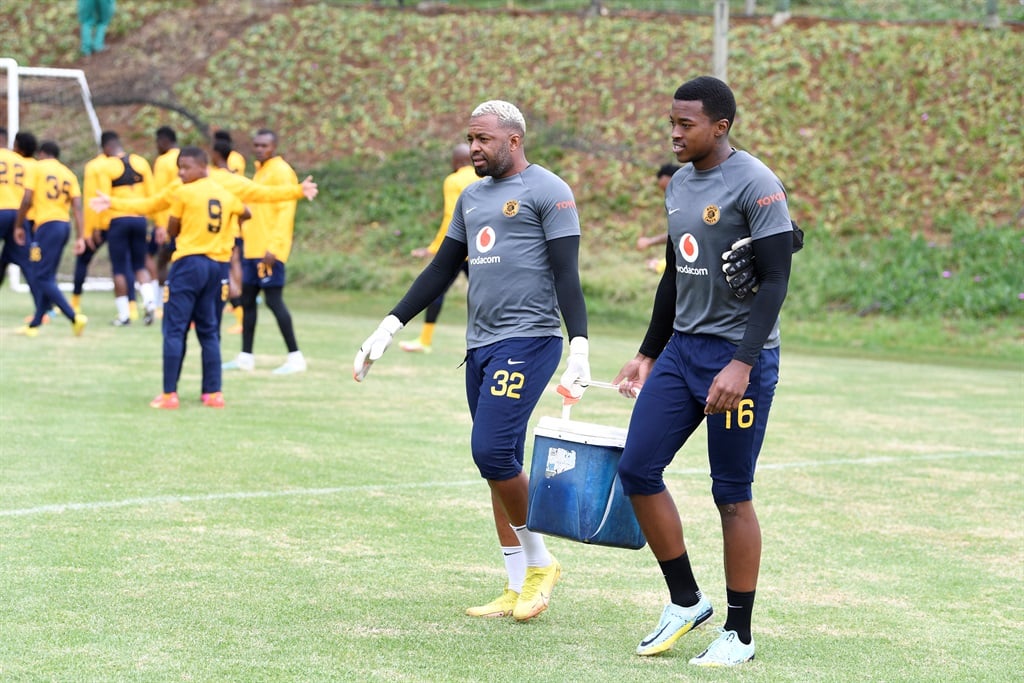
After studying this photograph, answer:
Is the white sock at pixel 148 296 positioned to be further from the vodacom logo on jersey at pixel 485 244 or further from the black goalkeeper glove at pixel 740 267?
the black goalkeeper glove at pixel 740 267

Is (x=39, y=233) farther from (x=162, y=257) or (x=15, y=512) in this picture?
(x=15, y=512)

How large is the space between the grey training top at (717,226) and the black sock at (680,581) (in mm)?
894

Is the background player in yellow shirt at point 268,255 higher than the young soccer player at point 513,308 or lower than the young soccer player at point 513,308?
lower

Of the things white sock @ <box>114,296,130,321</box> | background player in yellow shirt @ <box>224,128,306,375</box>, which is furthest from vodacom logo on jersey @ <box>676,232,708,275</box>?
white sock @ <box>114,296,130,321</box>

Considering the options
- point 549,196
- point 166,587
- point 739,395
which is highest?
point 549,196

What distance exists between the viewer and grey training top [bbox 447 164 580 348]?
5.69m

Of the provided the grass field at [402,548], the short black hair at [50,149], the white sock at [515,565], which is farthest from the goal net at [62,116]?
the white sock at [515,565]

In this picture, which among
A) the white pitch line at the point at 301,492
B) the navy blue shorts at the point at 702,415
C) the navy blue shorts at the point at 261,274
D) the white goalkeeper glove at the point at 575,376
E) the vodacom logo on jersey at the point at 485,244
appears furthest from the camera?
the navy blue shorts at the point at 261,274

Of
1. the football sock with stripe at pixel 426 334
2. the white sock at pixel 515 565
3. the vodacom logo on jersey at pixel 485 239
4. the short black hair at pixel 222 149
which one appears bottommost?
the football sock with stripe at pixel 426 334

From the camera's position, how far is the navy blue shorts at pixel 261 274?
44.0ft

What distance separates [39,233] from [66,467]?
8.28 meters

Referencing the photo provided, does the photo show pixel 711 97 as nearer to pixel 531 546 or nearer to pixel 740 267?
pixel 740 267

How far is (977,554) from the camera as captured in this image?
23.6 ft

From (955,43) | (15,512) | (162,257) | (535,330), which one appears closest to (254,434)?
(15,512)
